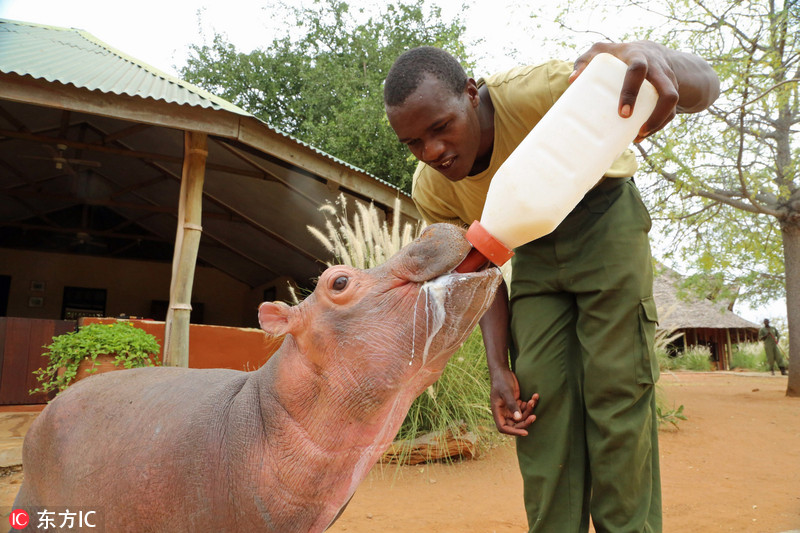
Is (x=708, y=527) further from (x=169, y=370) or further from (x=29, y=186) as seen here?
(x=29, y=186)

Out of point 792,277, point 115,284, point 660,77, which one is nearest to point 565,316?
point 660,77

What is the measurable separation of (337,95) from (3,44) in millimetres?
12902

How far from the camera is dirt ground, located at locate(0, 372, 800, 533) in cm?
355

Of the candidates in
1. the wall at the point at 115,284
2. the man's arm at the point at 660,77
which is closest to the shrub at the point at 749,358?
the wall at the point at 115,284

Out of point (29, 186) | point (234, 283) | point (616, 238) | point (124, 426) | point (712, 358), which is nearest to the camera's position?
point (124, 426)

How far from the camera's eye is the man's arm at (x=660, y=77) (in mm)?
1517

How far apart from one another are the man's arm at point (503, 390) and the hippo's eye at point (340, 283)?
848mm

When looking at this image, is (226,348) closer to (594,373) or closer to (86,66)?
(86,66)

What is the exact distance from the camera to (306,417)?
63.7 inches

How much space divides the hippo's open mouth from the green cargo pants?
0.77m

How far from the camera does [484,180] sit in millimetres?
2244

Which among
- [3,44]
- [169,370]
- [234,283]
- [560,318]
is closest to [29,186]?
[3,44]

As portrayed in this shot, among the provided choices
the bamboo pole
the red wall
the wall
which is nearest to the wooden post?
the red wall

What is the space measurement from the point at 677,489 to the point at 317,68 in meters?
19.7
